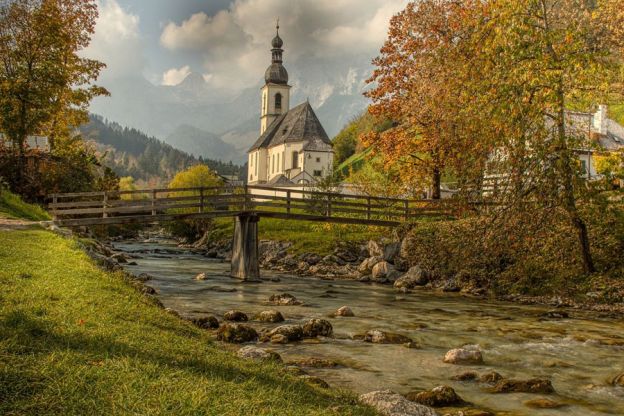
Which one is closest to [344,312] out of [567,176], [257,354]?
[257,354]

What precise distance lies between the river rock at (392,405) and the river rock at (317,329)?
223 inches

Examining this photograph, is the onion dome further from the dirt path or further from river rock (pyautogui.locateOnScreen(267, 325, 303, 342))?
river rock (pyautogui.locateOnScreen(267, 325, 303, 342))

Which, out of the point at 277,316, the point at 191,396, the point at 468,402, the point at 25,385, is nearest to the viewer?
the point at 25,385

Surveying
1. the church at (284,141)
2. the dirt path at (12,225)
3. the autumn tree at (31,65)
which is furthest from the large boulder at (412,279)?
the church at (284,141)

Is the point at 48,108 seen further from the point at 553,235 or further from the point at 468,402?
the point at 468,402

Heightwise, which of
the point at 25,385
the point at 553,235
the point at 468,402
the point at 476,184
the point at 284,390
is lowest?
the point at 468,402

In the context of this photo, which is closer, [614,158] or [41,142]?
[614,158]

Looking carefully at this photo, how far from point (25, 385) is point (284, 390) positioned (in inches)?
109

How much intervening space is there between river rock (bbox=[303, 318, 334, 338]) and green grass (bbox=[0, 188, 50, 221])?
17.0 metres

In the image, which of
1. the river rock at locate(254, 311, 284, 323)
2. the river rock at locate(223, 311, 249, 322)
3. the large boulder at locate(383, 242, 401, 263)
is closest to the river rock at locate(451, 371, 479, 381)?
the river rock at locate(254, 311, 284, 323)

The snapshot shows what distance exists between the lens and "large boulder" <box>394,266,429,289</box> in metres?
25.5

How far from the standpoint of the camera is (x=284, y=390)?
6547 mm

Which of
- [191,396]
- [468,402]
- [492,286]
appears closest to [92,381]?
[191,396]

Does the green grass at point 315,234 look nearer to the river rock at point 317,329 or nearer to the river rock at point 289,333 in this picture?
the river rock at point 317,329
